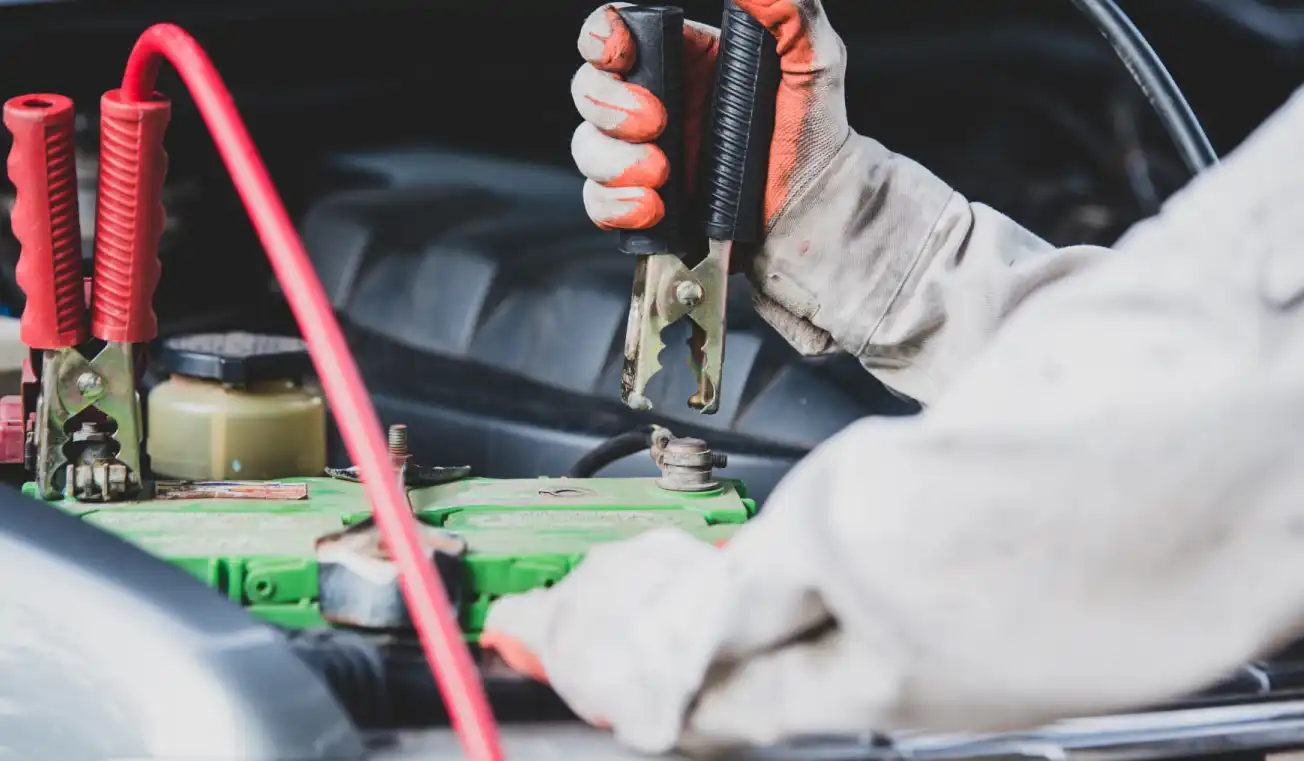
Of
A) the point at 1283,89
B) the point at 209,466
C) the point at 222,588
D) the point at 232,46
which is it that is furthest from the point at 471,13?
the point at 1283,89

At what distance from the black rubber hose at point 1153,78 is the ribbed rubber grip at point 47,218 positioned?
0.84m

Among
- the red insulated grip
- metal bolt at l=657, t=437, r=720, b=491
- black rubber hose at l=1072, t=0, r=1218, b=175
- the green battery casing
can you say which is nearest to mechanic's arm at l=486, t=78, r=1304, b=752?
the green battery casing

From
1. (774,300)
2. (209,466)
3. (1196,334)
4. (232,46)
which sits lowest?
(209,466)

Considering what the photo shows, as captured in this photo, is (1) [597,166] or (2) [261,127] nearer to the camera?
(1) [597,166]

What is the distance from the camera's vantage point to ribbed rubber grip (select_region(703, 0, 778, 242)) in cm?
99

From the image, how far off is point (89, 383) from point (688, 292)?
424 millimetres

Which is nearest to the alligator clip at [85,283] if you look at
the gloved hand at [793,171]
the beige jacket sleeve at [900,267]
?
the gloved hand at [793,171]

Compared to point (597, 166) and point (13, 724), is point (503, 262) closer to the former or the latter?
point (597, 166)

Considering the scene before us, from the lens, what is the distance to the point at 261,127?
4.83 feet

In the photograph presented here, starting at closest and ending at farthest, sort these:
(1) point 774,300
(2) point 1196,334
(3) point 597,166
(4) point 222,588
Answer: (2) point 1196,334 → (4) point 222,588 → (3) point 597,166 → (1) point 774,300

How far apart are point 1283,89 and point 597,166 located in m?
0.97

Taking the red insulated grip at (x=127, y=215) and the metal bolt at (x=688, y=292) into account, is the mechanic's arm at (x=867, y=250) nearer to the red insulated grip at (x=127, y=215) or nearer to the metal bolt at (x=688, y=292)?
the metal bolt at (x=688, y=292)

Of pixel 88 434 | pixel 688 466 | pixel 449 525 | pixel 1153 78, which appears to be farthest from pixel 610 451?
pixel 1153 78

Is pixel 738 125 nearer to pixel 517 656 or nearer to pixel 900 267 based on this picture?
pixel 900 267
